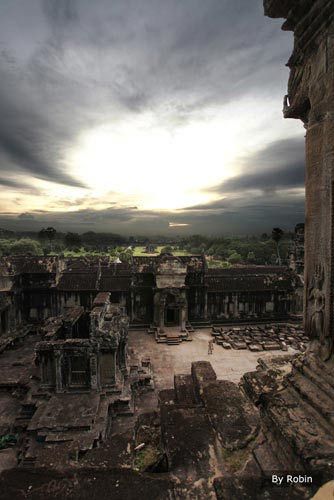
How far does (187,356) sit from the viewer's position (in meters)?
21.0

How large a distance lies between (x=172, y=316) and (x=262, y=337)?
7877 mm

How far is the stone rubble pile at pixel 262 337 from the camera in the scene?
883 inches

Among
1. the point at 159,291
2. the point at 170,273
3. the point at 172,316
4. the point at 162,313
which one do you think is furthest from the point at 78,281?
the point at 172,316

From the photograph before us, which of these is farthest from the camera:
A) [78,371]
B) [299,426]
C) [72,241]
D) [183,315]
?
[72,241]

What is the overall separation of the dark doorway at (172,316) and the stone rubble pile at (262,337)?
3384 mm

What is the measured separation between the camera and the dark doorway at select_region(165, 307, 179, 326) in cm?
2654

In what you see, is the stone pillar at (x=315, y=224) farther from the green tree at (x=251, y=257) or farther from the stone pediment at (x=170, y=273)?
the green tree at (x=251, y=257)

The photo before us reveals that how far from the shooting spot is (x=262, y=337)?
24250 millimetres

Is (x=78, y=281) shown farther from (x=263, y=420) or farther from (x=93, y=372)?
(x=263, y=420)

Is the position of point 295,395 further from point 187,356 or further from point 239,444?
point 187,356

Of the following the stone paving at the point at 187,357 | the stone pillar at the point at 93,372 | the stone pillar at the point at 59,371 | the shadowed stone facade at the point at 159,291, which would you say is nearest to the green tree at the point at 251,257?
the shadowed stone facade at the point at 159,291

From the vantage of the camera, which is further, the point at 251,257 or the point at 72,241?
the point at 72,241

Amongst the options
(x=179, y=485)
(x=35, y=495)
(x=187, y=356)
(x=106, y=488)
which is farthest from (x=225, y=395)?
(x=187, y=356)

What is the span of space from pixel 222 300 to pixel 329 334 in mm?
23869
